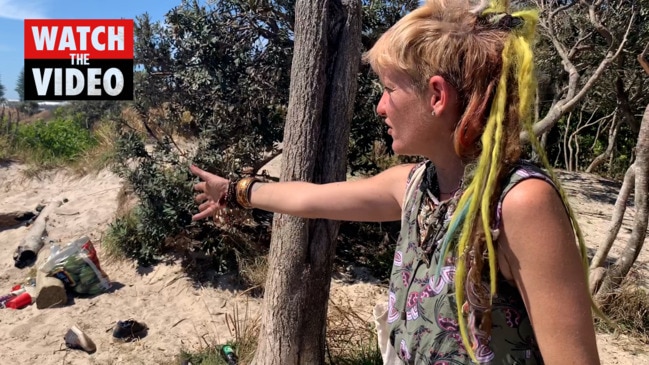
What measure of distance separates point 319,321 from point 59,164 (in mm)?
7894

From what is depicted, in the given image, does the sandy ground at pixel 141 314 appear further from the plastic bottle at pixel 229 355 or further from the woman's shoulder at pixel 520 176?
the woman's shoulder at pixel 520 176

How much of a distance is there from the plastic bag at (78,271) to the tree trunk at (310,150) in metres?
3.14

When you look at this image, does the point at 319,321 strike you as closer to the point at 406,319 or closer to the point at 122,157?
the point at 406,319

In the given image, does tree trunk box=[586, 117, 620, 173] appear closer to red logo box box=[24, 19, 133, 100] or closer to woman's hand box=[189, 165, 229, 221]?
red logo box box=[24, 19, 133, 100]

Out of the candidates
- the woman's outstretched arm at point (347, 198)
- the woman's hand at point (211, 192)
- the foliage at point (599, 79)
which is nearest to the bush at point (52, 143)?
the foliage at point (599, 79)

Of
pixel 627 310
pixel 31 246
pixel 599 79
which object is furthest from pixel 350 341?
pixel 599 79

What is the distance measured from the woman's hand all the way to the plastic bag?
12.4ft

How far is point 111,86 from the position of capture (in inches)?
325

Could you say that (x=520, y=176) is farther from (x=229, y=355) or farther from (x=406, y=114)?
(x=229, y=355)

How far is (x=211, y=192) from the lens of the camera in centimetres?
191

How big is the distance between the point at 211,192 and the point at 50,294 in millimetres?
3842

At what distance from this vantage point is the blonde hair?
1.03 m

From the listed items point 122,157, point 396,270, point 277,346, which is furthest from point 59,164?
point 396,270

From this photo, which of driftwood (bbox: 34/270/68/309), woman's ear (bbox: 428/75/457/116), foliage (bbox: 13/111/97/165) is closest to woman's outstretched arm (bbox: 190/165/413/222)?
woman's ear (bbox: 428/75/457/116)
